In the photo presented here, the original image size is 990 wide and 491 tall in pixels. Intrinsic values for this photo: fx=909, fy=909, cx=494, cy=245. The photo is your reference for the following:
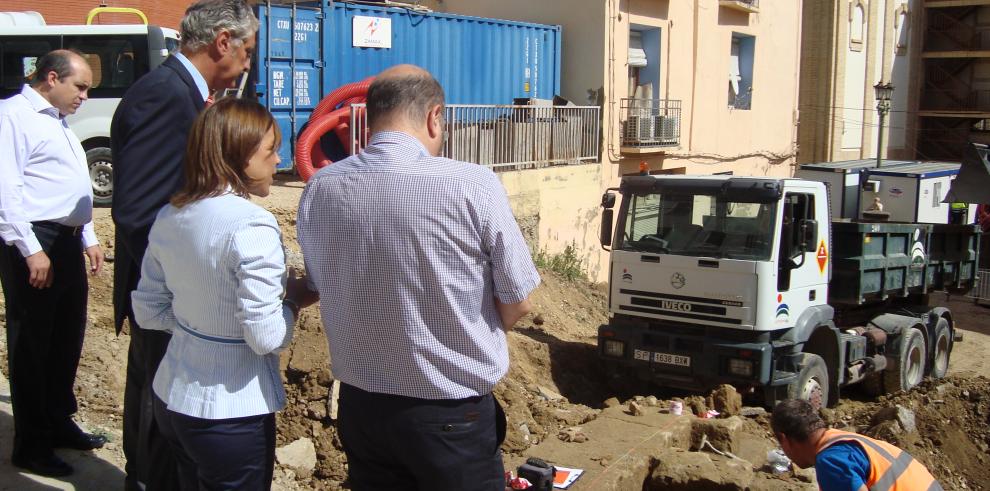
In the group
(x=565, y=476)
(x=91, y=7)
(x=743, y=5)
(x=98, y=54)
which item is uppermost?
(x=91, y=7)

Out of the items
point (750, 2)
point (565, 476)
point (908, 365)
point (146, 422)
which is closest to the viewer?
point (146, 422)

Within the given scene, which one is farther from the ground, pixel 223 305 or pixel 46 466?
pixel 223 305

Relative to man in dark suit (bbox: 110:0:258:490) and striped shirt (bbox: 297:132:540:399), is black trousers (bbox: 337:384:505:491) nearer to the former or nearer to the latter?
striped shirt (bbox: 297:132:540:399)

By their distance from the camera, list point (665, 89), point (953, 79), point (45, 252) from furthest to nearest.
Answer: point (953, 79), point (665, 89), point (45, 252)

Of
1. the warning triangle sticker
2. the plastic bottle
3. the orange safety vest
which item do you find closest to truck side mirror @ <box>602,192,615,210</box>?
the warning triangle sticker

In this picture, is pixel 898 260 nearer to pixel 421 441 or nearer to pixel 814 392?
pixel 814 392

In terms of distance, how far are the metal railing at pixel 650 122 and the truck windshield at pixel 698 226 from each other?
27.3 feet

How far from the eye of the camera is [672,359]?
900cm

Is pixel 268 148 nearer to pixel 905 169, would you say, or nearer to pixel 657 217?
pixel 657 217

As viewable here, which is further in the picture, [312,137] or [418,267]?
[312,137]

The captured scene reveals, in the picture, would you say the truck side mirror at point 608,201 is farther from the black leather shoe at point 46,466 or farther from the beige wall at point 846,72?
the beige wall at point 846,72

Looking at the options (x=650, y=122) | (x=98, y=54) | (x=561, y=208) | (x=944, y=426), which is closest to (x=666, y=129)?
(x=650, y=122)

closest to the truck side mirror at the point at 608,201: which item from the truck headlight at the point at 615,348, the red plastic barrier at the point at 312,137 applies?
the truck headlight at the point at 615,348

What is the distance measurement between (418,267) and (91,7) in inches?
948
